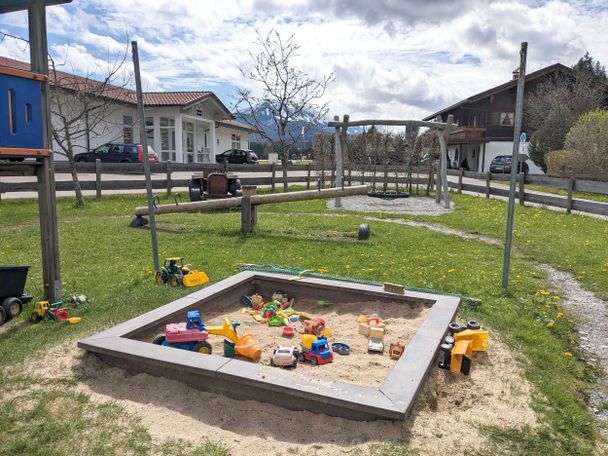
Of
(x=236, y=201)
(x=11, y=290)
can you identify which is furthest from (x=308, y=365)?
(x=236, y=201)

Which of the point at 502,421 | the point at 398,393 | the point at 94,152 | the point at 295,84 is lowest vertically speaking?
the point at 502,421

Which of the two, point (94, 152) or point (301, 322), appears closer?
point (301, 322)

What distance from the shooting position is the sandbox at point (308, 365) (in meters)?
2.80

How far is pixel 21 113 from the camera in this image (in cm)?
445

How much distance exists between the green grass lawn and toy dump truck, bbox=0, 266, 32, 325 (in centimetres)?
13

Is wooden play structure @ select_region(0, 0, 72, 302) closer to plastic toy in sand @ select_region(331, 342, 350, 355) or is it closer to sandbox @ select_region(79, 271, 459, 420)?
sandbox @ select_region(79, 271, 459, 420)

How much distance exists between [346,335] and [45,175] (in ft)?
10.8

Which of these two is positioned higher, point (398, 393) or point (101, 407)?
point (398, 393)

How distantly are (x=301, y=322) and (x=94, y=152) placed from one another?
24.6m

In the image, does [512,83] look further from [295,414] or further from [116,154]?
[295,414]

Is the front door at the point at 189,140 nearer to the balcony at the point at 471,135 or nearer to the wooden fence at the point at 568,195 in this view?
the balcony at the point at 471,135

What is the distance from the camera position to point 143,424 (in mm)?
2779

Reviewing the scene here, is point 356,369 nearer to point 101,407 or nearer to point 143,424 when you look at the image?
point 143,424

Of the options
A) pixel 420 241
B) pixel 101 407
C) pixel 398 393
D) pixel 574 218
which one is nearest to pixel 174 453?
pixel 101 407
